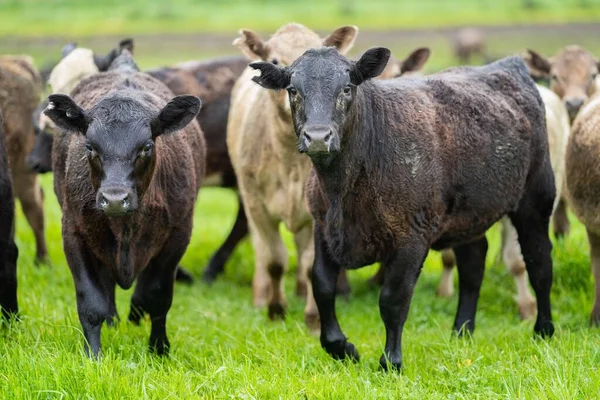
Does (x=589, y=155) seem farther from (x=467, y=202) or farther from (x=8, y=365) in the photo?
(x=8, y=365)

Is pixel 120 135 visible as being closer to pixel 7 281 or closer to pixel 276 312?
pixel 7 281

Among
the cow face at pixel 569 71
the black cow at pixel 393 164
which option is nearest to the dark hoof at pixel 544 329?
the black cow at pixel 393 164

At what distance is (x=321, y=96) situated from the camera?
A: 5.95 meters

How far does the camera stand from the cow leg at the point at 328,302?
262 inches

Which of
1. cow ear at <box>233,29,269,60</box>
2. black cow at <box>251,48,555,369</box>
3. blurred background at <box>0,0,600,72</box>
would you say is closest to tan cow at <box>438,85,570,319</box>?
black cow at <box>251,48,555,369</box>

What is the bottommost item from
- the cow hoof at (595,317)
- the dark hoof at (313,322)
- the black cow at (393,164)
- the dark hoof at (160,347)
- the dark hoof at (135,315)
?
the dark hoof at (313,322)

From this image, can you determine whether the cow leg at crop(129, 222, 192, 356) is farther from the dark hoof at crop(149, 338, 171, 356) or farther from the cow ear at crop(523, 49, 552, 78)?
the cow ear at crop(523, 49, 552, 78)

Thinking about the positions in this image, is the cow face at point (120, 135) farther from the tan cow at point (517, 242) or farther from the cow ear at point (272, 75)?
the tan cow at point (517, 242)

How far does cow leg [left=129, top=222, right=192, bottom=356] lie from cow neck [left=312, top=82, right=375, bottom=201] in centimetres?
125

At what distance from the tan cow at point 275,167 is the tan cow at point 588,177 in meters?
2.19

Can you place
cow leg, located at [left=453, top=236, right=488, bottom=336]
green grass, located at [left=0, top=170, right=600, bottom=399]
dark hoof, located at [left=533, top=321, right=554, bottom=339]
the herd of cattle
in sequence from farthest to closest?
cow leg, located at [left=453, top=236, right=488, bottom=336], dark hoof, located at [left=533, top=321, right=554, bottom=339], the herd of cattle, green grass, located at [left=0, top=170, right=600, bottom=399]

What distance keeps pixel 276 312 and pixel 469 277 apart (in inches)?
73.0

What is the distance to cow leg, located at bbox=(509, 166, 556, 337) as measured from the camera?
25.9 ft

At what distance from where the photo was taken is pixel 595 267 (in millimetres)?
8414
